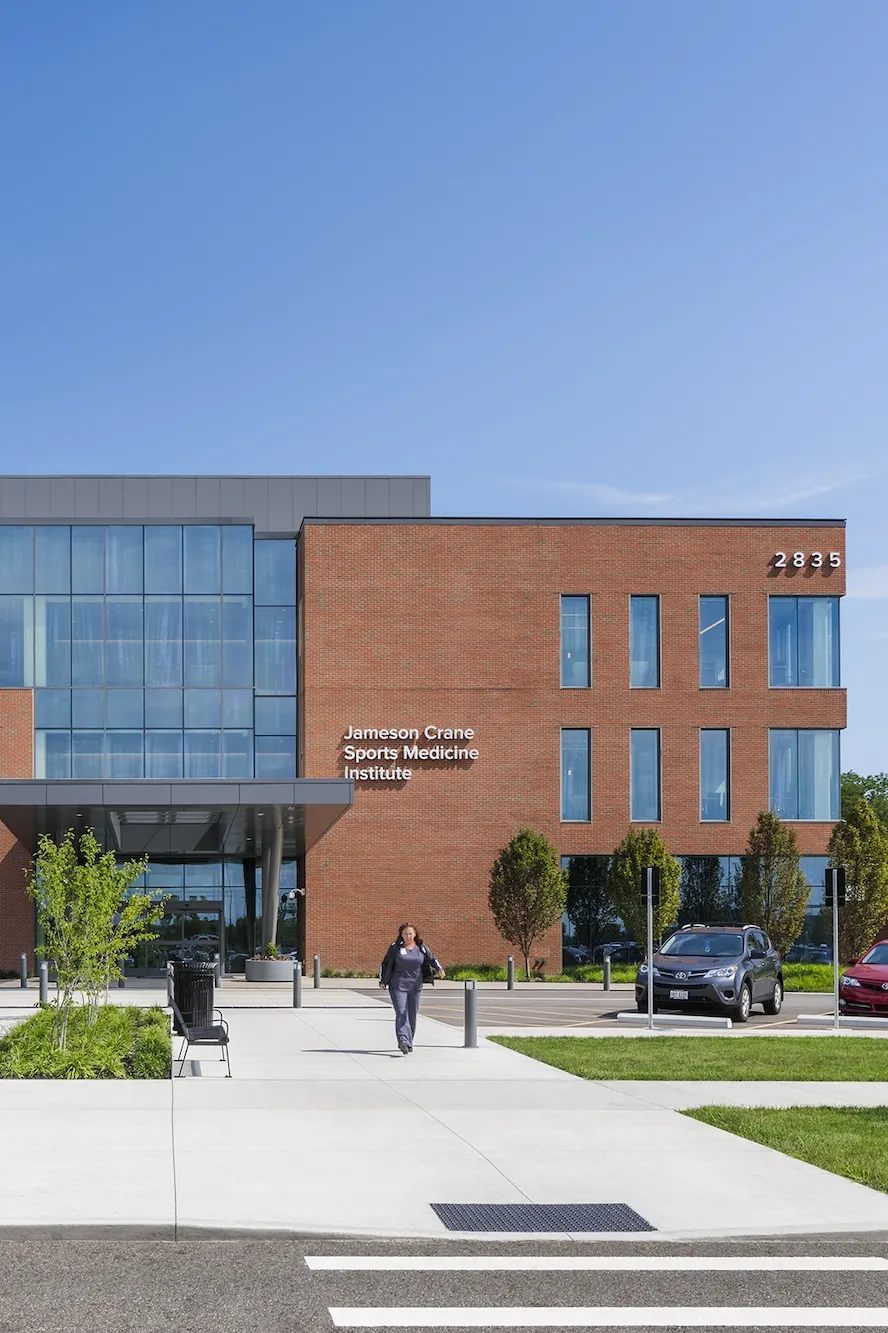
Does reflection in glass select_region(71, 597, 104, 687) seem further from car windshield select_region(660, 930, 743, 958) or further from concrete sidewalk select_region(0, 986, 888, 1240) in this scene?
concrete sidewalk select_region(0, 986, 888, 1240)

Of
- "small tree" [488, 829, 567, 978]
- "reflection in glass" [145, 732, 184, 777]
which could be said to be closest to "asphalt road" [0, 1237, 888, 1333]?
"small tree" [488, 829, 567, 978]

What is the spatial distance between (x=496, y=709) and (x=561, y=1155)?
37547 millimetres

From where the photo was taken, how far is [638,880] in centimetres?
4634

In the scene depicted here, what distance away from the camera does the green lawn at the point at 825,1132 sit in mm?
11527

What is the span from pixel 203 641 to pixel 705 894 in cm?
1767

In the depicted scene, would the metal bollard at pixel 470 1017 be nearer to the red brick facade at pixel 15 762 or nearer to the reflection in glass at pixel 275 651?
the reflection in glass at pixel 275 651

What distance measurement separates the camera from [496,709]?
162 feet

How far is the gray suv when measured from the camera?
2714cm

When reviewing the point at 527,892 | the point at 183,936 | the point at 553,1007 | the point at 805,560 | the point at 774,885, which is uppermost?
the point at 805,560

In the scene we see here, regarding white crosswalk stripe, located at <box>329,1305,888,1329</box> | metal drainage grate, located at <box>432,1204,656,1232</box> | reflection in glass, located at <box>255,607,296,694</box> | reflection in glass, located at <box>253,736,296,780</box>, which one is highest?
reflection in glass, located at <box>255,607,296,694</box>

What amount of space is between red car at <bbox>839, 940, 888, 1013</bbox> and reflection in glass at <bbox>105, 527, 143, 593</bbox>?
27.9 metres

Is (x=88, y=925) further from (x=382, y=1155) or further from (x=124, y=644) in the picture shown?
(x=124, y=644)

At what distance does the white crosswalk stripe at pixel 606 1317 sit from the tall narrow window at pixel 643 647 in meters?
42.9

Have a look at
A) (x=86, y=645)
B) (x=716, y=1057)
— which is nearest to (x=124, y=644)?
(x=86, y=645)
